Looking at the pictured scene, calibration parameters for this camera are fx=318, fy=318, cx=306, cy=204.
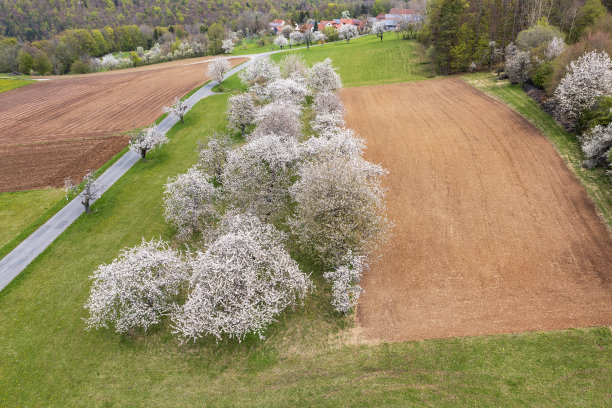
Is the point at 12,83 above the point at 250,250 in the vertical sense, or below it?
above

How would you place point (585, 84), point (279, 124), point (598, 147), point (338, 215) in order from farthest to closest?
point (279, 124)
point (585, 84)
point (598, 147)
point (338, 215)

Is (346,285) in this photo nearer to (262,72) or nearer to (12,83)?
(262,72)

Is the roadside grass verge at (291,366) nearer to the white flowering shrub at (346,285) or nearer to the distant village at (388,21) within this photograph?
the white flowering shrub at (346,285)

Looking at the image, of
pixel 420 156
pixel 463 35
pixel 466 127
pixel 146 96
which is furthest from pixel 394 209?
pixel 146 96

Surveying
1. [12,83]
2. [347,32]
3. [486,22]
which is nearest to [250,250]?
[486,22]

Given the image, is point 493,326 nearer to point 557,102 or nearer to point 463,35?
point 557,102

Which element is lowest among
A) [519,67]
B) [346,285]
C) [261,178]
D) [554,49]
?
Answer: [346,285]
